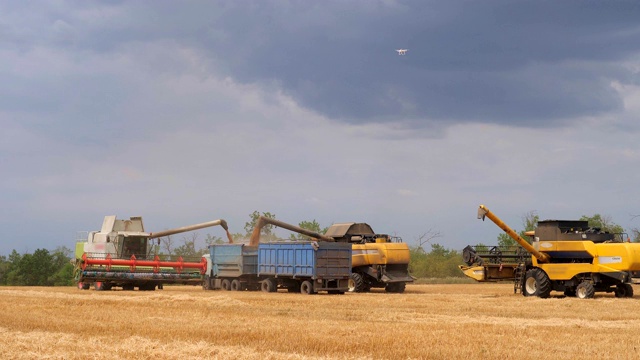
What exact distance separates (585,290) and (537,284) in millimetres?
2141

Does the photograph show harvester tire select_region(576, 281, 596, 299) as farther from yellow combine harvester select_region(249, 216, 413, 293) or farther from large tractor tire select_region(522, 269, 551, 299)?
yellow combine harvester select_region(249, 216, 413, 293)

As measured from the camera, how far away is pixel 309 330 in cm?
1762

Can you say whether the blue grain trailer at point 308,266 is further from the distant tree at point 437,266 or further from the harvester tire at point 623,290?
the distant tree at point 437,266

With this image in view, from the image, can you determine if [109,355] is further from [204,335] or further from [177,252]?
[177,252]

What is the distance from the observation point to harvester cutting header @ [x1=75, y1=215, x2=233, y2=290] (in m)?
37.5

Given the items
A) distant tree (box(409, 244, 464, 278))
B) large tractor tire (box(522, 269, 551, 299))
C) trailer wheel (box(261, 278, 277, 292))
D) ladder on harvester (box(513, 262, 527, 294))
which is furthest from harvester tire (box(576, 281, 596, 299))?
distant tree (box(409, 244, 464, 278))

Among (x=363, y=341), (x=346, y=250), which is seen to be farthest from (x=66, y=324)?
(x=346, y=250)

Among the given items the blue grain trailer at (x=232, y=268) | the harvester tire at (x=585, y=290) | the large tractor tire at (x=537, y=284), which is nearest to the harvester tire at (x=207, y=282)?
the blue grain trailer at (x=232, y=268)

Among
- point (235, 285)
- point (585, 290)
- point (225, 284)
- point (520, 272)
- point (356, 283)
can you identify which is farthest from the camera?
point (225, 284)

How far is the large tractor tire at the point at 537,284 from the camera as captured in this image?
110ft

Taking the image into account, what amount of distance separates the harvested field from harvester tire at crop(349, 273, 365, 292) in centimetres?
944

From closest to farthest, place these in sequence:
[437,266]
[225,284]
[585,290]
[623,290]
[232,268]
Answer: [585,290], [623,290], [232,268], [225,284], [437,266]

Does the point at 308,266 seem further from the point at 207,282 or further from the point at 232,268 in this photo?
the point at 207,282

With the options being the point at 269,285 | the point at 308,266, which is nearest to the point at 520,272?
the point at 308,266
